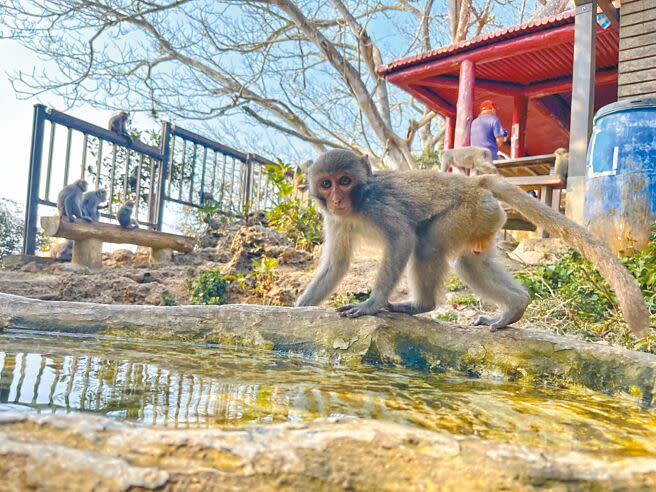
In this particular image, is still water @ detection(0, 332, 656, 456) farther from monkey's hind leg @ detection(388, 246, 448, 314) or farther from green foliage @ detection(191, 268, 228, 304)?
green foliage @ detection(191, 268, 228, 304)

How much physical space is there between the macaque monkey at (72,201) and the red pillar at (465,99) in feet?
24.1

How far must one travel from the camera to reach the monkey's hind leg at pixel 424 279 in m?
3.75

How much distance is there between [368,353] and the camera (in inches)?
127

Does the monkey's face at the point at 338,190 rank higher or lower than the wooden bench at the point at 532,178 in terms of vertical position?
lower

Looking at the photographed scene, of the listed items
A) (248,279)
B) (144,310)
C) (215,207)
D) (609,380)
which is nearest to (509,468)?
(609,380)

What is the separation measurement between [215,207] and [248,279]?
4233 mm

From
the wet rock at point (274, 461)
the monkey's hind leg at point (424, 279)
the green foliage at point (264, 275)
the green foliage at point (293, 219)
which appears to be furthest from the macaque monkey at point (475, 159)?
the wet rock at point (274, 461)

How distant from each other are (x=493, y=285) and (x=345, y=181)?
1.24 m

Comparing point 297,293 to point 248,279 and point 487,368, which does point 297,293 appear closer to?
point 248,279

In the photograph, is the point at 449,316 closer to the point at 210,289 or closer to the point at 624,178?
the point at 624,178

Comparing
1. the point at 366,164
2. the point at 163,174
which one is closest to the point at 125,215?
the point at 163,174

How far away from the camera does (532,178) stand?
855 centimetres

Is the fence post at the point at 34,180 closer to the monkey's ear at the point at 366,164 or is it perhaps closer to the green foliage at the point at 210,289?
the green foliage at the point at 210,289

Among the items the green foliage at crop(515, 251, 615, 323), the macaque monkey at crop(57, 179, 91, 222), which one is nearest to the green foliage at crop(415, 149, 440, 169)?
the macaque monkey at crop(57, 179, 91, 222)
